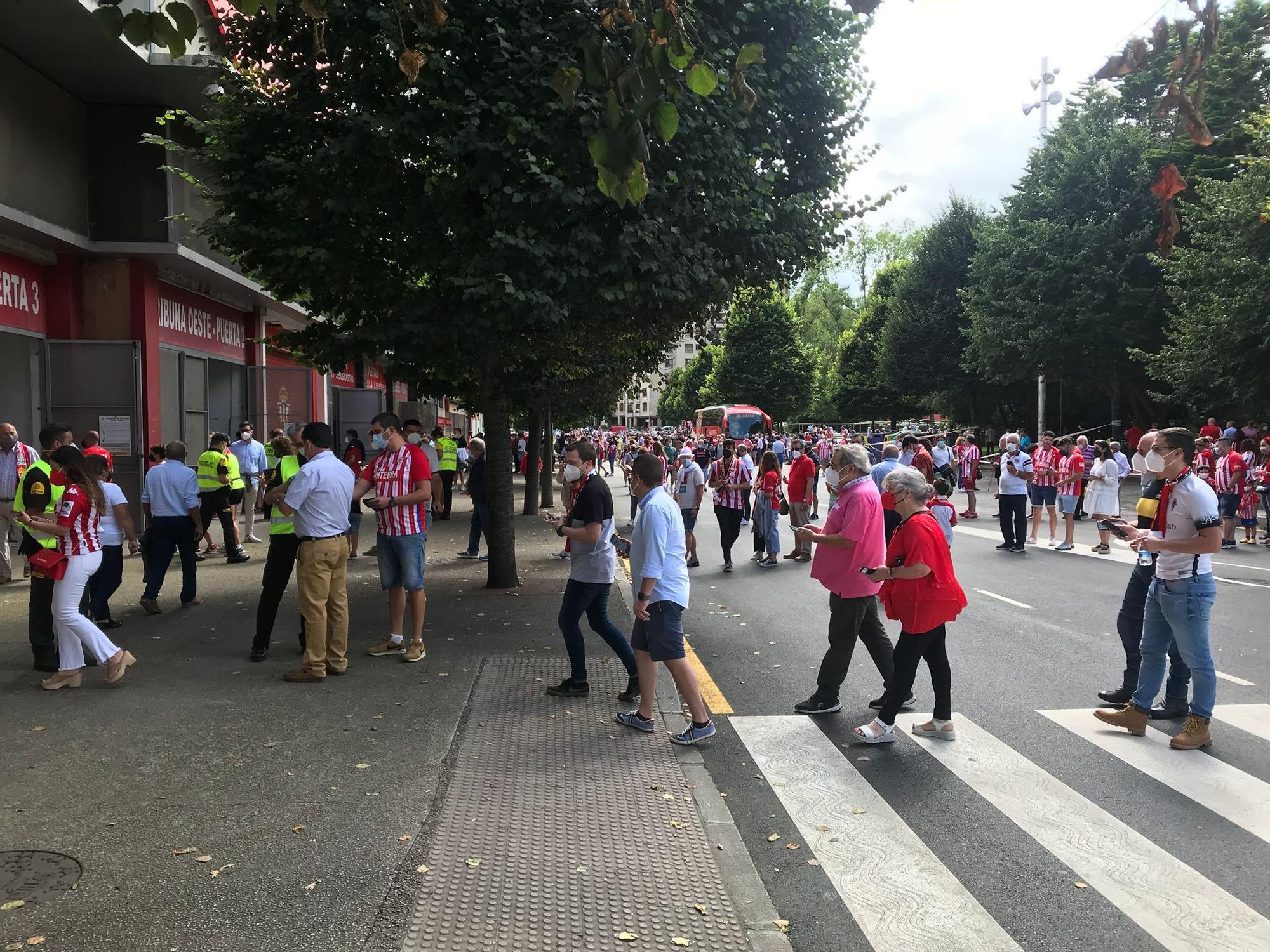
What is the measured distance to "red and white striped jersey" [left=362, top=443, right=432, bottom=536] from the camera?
7.68 meters

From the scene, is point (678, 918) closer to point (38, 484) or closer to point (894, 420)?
point (38, 484)

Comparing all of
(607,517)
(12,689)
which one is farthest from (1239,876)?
(12,689)

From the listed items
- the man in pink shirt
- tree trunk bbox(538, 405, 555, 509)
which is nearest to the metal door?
tree trunk bbox(538, 405, 555, 509)

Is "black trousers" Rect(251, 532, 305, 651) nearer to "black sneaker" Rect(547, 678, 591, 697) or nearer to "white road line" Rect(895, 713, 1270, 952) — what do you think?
"black sneaker" Rect(547, 678, 591, 697)

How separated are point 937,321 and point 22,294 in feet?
146

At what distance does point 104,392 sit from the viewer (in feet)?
49.3

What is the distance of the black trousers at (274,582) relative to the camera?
7789 mm

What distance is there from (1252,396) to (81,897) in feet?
93.3

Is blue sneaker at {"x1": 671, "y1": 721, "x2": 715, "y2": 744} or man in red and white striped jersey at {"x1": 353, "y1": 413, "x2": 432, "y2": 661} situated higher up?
man in red and white striped jersey at {"x1": 353, "y1": 413, "x2": 432, "y2": 661}

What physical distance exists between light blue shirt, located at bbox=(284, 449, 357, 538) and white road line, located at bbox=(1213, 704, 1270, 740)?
20.0ft

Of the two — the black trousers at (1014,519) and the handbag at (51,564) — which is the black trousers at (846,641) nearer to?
the handbag at (51,564)

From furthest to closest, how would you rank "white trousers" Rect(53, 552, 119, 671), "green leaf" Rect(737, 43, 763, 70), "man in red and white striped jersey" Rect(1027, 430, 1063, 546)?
1. "man in red and white striped jersey" Rect(1027, 430, 1063, 546)
2. "white trousers" Rect(53, 552, 119, 671)
3. "green leaf" Rect(737, 43, 763, 70)

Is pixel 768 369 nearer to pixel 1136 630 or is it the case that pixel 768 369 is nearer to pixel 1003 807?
pixel 1136 630

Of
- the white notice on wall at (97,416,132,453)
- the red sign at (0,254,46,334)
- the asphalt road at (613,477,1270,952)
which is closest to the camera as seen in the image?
the asphalt road at (613,477,1270,952)
